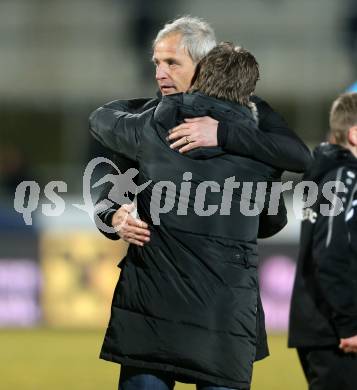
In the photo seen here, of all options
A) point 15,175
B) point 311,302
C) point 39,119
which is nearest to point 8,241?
point 15,175

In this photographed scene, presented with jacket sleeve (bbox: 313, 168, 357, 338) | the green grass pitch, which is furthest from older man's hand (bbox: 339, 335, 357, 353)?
the green grass pitch

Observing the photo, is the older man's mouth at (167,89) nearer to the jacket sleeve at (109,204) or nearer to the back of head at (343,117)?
the jacket sleeve at (109,204)

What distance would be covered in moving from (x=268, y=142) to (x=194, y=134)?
10.0 inches

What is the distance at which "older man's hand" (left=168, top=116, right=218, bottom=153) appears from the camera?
3.46 meters

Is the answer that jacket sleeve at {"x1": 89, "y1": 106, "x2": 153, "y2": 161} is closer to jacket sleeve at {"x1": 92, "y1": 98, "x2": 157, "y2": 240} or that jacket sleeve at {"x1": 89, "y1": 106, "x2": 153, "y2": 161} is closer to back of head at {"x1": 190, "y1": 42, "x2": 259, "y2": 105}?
jacket sleeve at {"x1": 92, "y1": 98, "x2": 157, "y2": 240}

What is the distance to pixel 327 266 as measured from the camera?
13.9 feet

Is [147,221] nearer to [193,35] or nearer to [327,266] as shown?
[193,35]

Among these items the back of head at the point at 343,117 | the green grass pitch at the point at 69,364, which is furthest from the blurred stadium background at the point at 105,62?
the back of head at the point at 343,117

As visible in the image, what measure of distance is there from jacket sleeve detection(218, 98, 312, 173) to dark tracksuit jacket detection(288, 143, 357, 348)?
0.65m

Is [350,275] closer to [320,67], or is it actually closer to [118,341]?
[118,341]

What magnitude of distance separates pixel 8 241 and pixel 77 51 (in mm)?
6877

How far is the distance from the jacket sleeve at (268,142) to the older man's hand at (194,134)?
0.09ft

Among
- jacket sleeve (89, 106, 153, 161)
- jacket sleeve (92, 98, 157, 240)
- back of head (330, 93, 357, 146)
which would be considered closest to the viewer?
jacket sleeve (89, 106, 153, 161)

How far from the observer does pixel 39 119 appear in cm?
1672
